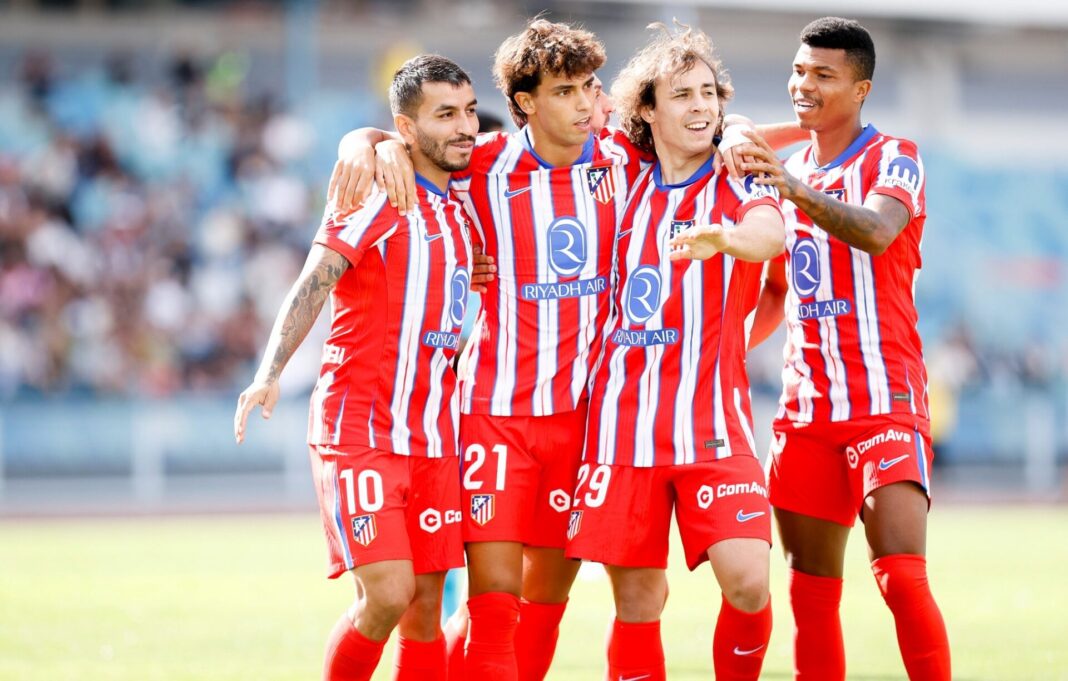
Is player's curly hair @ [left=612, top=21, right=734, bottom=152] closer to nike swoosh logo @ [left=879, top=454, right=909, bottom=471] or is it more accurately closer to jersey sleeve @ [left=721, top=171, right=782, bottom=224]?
jersey sleeve @ [left=721, top=171, right=782, bottom=224]

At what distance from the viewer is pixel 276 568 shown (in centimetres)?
1245

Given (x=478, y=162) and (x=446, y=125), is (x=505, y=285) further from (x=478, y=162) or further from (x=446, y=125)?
(x=446, y=125)

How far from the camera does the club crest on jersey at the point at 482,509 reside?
5625mm

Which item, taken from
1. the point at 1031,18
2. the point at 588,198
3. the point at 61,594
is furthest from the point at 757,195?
the point at 1031,18

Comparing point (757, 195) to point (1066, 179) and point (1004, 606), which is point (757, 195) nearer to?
point (1004, 606)

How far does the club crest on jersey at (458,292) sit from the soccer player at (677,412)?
0.60 m

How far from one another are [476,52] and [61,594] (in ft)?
48.4

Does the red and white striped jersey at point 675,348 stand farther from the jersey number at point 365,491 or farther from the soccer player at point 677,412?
the jersey number at point 365,491

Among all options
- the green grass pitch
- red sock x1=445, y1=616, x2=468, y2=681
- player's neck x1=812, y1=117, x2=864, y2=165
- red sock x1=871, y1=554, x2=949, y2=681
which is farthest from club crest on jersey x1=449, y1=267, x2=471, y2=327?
the green grass pitch

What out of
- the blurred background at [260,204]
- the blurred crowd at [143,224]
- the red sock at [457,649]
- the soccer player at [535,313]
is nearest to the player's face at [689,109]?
the soccer player at [535,313]

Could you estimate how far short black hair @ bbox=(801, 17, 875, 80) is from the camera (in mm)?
6078

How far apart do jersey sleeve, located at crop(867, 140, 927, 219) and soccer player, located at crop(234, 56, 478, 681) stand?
1.67 metres

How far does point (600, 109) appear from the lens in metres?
6.25

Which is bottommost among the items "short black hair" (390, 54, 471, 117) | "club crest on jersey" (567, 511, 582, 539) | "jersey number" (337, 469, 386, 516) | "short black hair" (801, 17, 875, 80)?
"club crest on jersey" (567, 511, 582, 539)
